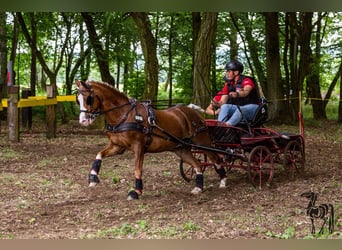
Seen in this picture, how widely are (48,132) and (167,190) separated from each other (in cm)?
666

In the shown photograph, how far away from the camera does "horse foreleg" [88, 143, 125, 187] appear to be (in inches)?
262

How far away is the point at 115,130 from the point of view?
6738 mm

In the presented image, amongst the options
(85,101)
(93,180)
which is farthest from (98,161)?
(85,101)

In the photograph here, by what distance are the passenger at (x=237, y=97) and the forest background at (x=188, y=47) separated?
30.3 ft

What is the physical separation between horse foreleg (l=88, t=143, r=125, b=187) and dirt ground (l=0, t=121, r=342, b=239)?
1.03 feet

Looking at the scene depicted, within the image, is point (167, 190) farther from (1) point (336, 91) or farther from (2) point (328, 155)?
(1) point (336, 91)

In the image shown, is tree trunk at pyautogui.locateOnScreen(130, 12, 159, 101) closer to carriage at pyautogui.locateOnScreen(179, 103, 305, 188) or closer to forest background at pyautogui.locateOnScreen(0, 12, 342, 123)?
forest background at pyautogui.locateOnScreen(0, 12, 342, 123)

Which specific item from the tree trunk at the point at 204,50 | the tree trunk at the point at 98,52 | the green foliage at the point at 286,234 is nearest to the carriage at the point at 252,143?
the green foliage at the point at 286,234

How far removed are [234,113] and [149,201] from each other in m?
1.99

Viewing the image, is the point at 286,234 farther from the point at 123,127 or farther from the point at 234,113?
the point at 234,113

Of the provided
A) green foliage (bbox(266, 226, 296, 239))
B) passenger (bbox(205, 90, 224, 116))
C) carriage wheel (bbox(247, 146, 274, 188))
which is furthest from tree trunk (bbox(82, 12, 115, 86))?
green foliage (bbox(266, 226, 296, 239))

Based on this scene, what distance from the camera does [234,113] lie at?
795 cm

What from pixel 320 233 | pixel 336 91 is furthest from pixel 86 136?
pixel 336 91

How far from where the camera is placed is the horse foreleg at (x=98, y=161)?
6652 mm
